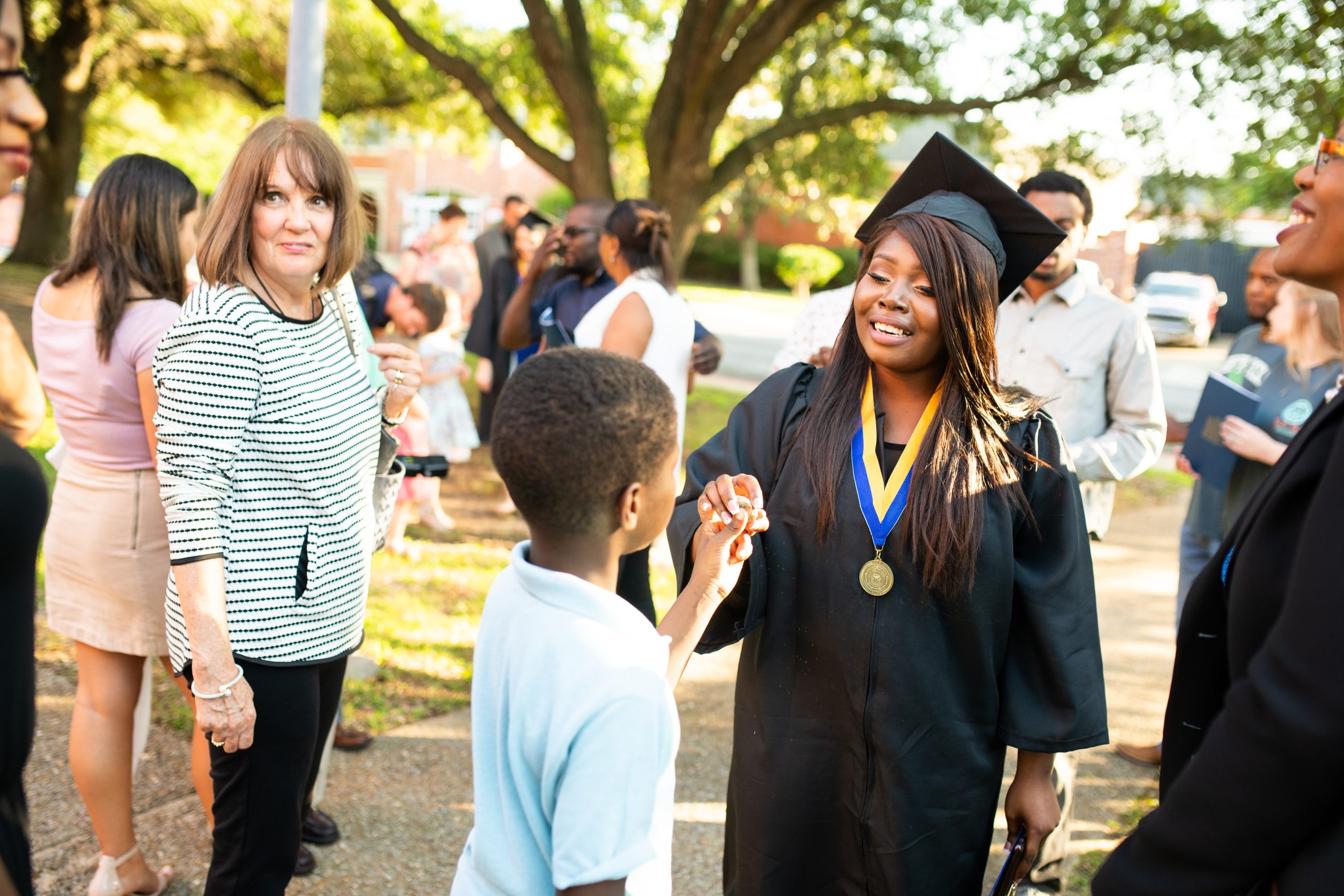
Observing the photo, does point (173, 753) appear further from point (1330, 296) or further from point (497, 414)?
point (1330, 296)

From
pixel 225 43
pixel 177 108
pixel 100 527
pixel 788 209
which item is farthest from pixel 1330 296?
pixel 788 209

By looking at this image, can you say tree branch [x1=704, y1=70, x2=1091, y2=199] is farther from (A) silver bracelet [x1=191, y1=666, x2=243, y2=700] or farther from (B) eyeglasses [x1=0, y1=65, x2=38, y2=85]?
(B) eyeglasses [x1=0, y1=65, x2=38, y2=85]

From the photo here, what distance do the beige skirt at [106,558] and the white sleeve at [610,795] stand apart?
6.20 ft

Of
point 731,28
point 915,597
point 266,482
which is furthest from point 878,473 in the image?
point 731,28

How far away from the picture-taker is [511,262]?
25.7 feet

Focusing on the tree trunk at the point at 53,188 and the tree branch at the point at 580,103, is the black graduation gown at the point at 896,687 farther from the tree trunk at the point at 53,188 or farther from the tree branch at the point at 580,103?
the tree trunk at the point at 53,188

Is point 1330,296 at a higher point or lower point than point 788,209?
lower

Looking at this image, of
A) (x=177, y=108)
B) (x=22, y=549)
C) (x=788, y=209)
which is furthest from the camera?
(x=788, y=209)

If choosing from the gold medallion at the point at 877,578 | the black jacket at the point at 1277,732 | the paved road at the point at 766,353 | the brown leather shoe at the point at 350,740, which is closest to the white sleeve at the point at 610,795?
the black jacket at the point at 1277,732

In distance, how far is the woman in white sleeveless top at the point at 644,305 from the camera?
4.03 meters

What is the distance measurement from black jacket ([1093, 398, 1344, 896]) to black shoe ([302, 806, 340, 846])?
258 cm

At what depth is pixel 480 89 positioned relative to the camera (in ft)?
28.6

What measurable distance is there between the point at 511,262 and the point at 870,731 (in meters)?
6.29

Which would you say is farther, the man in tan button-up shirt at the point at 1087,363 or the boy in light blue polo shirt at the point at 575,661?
the man in tan button-up shirt at the point at 1087,363
